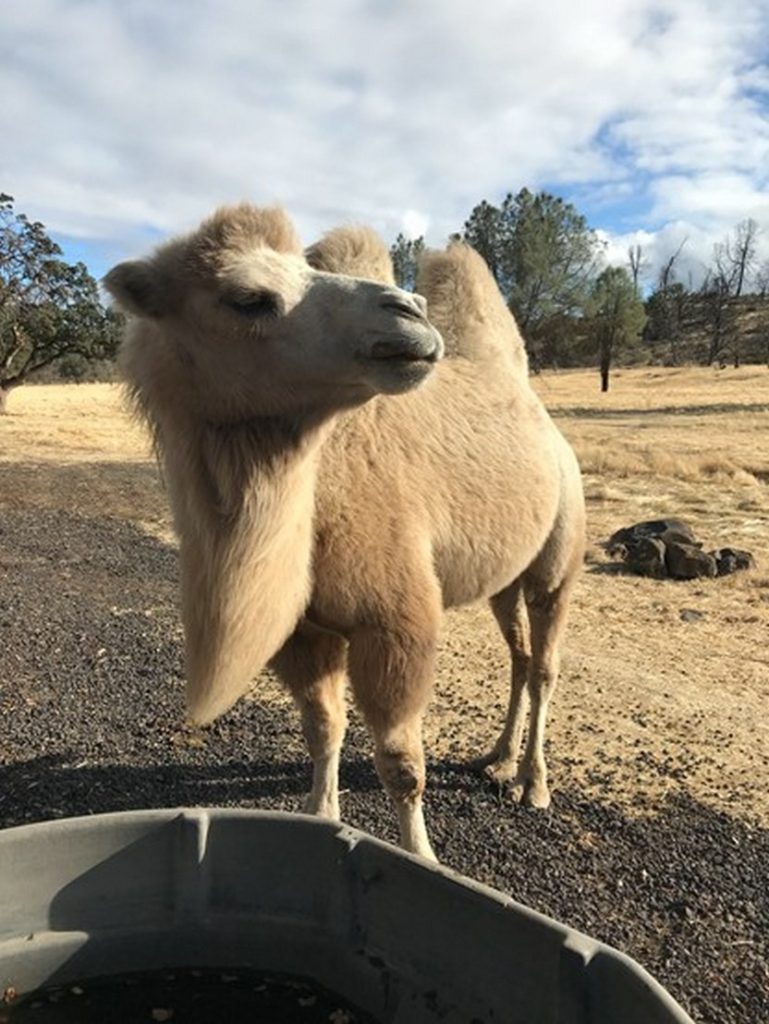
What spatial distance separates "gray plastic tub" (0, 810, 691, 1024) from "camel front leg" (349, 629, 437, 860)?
1.04 metres

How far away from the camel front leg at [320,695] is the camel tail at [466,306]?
190 cm

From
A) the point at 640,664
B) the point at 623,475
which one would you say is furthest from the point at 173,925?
A: the point at 623,475

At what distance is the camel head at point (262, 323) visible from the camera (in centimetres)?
298

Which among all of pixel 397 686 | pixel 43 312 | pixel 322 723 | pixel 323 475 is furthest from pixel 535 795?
pixel 43 312

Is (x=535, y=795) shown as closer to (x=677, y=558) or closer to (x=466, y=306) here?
(x=466, y=306)

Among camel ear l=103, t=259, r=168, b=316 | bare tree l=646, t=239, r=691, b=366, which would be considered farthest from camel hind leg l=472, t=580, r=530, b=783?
bare tree l=646, t=239, r=691, b=366

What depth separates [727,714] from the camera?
6.01 meters

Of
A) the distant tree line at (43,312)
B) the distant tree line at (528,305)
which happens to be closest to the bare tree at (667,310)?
the distant tree line at (528,305)

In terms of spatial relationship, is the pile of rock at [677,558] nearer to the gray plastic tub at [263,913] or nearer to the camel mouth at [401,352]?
the camel mouth at [401,352]

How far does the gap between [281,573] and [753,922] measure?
243cm

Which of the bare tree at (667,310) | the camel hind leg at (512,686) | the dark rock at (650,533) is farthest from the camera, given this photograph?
the bare tree at (667,310)

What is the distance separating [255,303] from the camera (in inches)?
125

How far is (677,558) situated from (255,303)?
753 centimetres

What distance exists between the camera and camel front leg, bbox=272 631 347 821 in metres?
4.18
